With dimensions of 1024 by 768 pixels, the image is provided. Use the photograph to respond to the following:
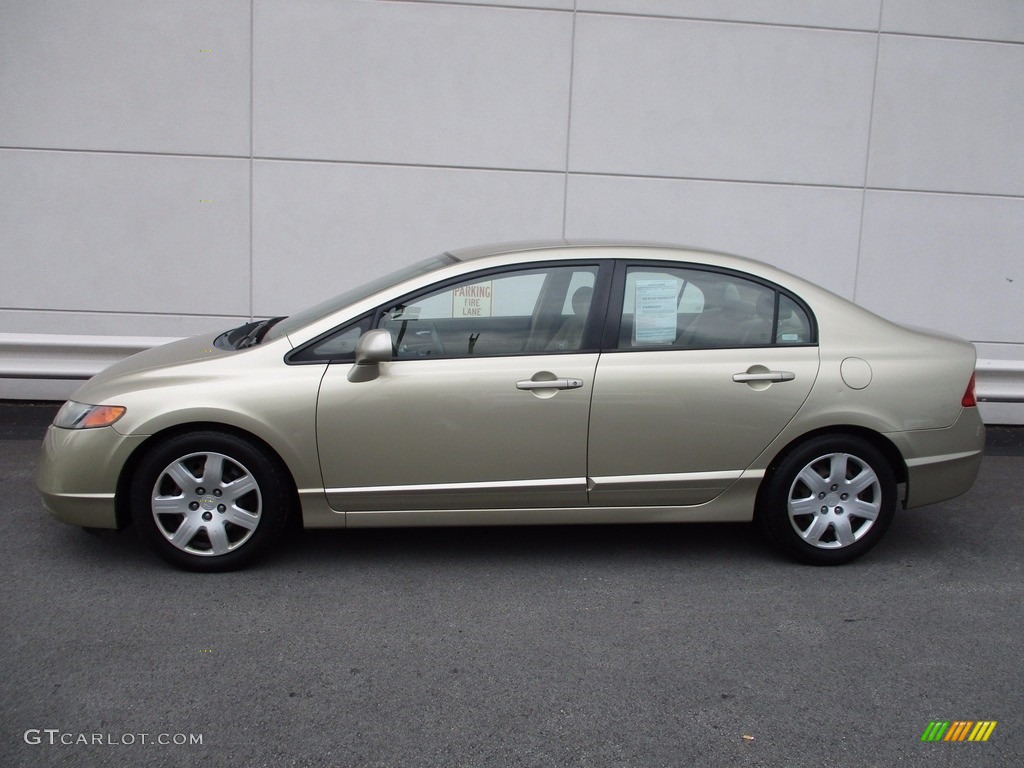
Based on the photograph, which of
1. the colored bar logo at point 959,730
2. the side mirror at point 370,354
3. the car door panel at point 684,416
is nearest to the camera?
the colored bar logo at point 959,730

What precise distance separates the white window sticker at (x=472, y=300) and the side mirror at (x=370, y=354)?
41cm

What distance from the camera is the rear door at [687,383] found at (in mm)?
4441

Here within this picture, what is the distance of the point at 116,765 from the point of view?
114 inches

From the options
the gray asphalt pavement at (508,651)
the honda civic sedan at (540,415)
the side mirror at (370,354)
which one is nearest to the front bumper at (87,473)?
the honda civic sedan at (540,415)

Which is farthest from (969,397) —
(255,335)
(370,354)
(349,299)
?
(255,335)

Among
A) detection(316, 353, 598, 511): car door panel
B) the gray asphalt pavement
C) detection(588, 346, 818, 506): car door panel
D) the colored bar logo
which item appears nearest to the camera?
the gray asphalt pavement

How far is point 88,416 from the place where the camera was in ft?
14.1

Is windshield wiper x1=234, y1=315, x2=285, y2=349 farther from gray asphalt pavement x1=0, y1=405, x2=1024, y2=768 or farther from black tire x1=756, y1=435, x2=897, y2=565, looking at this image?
black tire x1=756, y1=435, x2=897, y2=565

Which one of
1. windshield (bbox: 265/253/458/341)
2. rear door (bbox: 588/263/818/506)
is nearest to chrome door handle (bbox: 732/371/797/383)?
rear door (bbox: 588/263/818/506)

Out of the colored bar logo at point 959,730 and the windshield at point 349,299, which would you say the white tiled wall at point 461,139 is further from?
the colored bar logo at point 959,730

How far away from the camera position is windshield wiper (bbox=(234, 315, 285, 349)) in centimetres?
473

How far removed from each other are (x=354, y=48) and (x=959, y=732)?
6.82 metres

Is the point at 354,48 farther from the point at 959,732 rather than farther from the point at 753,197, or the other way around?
the point at 959,732

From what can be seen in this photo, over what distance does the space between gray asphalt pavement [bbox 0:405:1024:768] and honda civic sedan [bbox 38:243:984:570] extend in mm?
311
